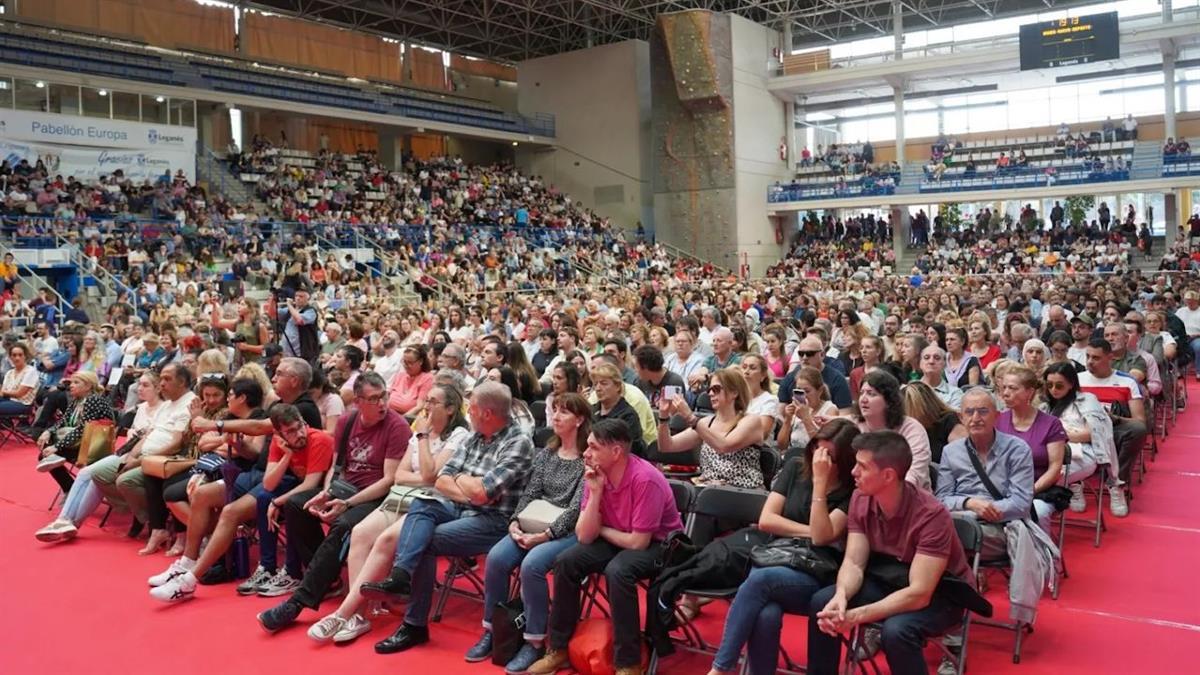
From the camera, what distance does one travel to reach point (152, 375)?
22.7 feet

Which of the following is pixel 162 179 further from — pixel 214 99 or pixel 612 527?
pixel 612 527

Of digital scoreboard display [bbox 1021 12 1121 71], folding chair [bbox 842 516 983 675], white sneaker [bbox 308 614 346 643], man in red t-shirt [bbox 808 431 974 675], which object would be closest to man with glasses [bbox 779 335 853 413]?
folding chair [bbox 842 516 983 675]

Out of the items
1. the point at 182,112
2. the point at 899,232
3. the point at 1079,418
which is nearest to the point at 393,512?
the point at 1079,418

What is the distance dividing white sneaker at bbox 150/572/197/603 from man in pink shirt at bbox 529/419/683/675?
241 cm

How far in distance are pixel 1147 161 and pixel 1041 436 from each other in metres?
25.9

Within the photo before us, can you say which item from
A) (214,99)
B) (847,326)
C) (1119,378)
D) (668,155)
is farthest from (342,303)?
(668,155)

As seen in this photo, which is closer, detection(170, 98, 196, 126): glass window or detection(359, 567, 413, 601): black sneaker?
detection(359, 567, 413, 601): black sneaker

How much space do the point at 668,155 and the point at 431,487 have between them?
27430 mm

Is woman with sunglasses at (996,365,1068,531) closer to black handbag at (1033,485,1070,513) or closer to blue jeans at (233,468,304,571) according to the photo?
black handbag at (1033,485,1070,513)

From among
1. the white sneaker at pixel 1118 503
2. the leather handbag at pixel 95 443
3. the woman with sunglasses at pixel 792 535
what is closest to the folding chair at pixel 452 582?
the woman with sunglasses at pixel 792 535

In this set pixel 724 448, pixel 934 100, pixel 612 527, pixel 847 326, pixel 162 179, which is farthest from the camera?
pixel 934 100

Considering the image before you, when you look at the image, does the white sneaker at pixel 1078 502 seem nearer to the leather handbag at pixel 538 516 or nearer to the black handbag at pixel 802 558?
the black handbag at pixel 802 558

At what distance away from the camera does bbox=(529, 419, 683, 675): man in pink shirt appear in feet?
13.6

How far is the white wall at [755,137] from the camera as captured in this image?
29938 millimetres
